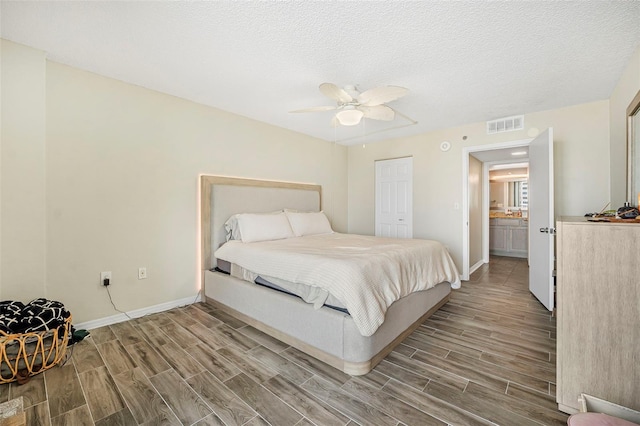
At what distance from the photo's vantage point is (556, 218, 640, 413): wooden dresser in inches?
53.0

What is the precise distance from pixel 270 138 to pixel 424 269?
284 cm

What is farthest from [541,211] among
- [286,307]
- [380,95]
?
[286,307]

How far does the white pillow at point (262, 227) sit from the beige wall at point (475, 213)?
3395mm

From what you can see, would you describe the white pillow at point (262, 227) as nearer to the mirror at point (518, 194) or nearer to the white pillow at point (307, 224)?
the white pillow at point (307, 224)

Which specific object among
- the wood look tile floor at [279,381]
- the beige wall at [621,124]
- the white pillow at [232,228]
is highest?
the beige wall at [621,124]

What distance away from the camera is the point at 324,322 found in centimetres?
200

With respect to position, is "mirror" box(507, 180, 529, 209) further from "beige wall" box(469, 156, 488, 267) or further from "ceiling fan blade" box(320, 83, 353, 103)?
"ceiling fan blade" box(320, 83, 353, 103)

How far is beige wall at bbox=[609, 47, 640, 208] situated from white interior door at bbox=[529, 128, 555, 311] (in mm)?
523

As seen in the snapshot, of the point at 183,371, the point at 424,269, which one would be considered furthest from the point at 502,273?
the point at 183,371

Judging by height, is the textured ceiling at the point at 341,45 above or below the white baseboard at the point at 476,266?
above

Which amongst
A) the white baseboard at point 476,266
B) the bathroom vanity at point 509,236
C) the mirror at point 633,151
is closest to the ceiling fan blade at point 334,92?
the mirror at point 633,151

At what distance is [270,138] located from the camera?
4117 mm

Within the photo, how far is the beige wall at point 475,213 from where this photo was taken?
4977 millimetres

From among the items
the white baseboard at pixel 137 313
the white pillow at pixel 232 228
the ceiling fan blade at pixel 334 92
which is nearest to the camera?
the ceiling fan blade at pixel 334 92
